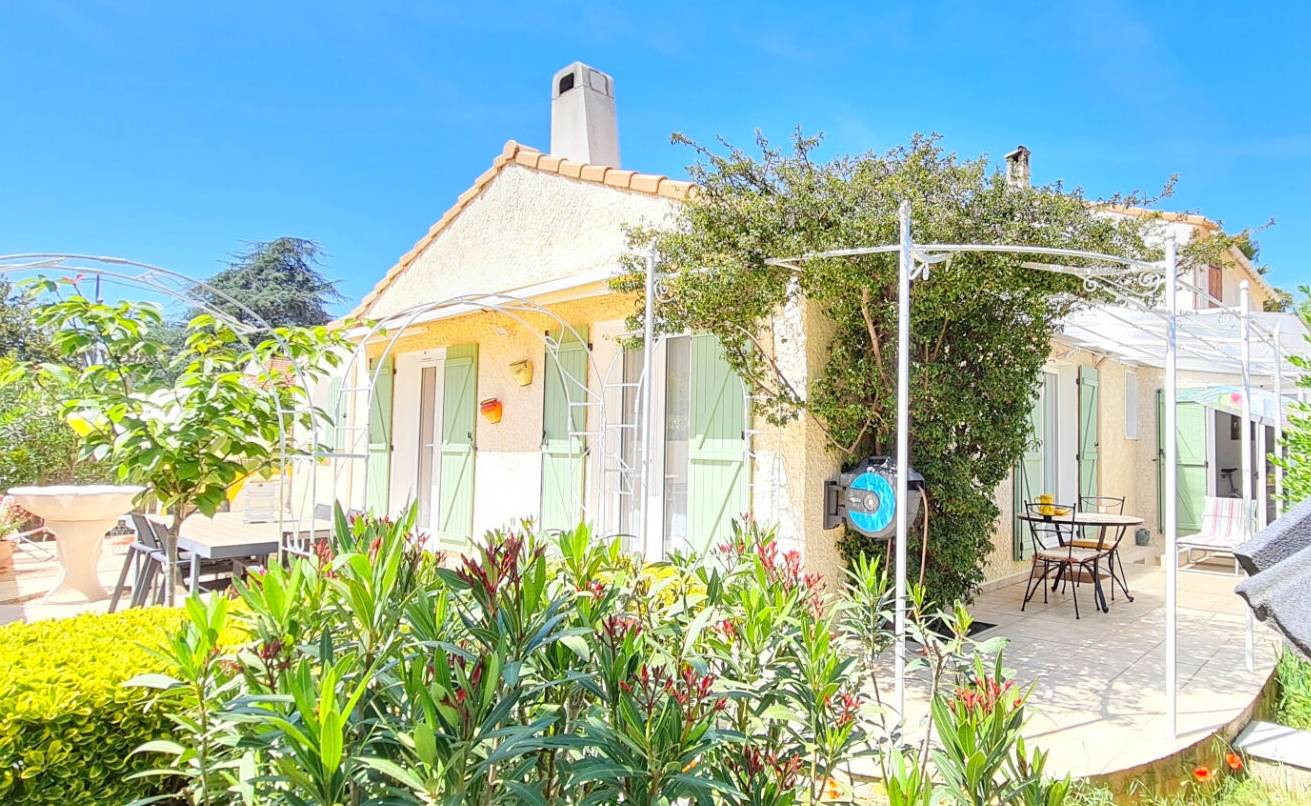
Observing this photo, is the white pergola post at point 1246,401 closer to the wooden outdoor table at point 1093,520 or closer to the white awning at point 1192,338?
the white awning at point 1192,338

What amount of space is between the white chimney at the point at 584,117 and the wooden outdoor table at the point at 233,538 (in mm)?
6185

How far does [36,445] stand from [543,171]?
11588 mm

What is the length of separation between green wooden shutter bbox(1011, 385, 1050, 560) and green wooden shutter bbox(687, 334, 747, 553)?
4484mm

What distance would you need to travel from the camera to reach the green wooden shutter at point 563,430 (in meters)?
8.55

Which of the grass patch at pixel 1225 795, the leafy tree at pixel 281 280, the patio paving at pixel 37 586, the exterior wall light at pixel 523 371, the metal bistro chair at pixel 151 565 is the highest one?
the leafy tree at pixel 281 280

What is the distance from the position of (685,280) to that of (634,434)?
270 centimetres

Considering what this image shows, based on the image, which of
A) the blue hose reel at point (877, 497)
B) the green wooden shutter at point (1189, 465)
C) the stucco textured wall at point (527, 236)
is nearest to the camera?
the blue hose reel at point (877, 497)

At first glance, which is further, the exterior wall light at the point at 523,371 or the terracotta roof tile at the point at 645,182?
the exterior wall light at the point at 523,371

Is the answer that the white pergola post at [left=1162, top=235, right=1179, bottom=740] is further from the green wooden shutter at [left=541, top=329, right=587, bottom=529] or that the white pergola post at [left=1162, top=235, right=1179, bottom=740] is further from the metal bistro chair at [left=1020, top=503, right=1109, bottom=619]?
the green wooden shutter at [left=541, top=329, right=587, bottom=529]

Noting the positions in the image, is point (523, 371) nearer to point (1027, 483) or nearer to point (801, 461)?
point (801, 461)

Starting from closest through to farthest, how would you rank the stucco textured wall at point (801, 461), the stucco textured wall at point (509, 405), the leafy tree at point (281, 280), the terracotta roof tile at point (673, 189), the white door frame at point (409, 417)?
the stucco textured wall at point (801, 461) → the terracotta roof tile at point (673, 189) → the stucco textured wall at point (509, 405) → the white door frame at point (409, 417) → the leafy tree at point (281, 280)

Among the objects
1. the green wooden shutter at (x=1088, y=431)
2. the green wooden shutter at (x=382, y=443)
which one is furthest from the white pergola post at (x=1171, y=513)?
the green wooden shutter at (x=382, y=443)

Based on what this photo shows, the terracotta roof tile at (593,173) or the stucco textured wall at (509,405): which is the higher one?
the terracotta roof tile at (593,173)

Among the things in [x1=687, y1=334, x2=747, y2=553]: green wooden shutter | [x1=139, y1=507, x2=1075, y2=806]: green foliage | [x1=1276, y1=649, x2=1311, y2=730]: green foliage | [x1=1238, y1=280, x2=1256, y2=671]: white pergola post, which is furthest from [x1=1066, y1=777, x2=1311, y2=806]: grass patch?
[x1=687, y1=334, x2=747, y2=553]: green wooden shutter
